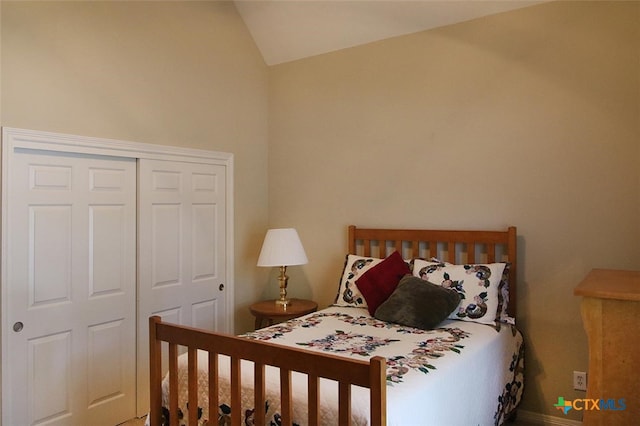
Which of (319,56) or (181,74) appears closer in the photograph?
(181,74)

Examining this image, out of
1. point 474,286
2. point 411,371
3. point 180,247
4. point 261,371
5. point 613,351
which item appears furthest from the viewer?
point 180,247

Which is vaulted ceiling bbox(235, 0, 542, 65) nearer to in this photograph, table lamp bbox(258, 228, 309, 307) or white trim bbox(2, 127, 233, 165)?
white trim bbox(2, 127, 233, 165)

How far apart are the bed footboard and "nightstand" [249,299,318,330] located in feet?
4.61

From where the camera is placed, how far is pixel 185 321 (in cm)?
350

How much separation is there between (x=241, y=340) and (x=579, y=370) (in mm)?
2149

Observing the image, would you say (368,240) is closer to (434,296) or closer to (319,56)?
(434,296)

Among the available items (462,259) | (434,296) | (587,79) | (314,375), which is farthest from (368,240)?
(314,375)

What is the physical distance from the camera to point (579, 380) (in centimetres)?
282

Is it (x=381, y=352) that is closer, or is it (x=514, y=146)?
(x=381, y=352)

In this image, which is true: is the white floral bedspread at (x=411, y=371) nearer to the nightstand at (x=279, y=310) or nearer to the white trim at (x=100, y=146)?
the nightstand at (x=279, y=310)

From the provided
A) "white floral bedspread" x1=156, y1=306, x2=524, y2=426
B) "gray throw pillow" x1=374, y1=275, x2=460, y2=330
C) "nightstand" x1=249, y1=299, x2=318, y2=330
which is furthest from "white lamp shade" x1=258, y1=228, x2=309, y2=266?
"gray throw pillow" x1=374, y1=275, x2=460, y2=330

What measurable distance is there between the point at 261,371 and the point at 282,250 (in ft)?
6.00

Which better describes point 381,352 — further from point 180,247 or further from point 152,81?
point 152,81

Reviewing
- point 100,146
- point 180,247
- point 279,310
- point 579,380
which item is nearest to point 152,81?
point 100,146
